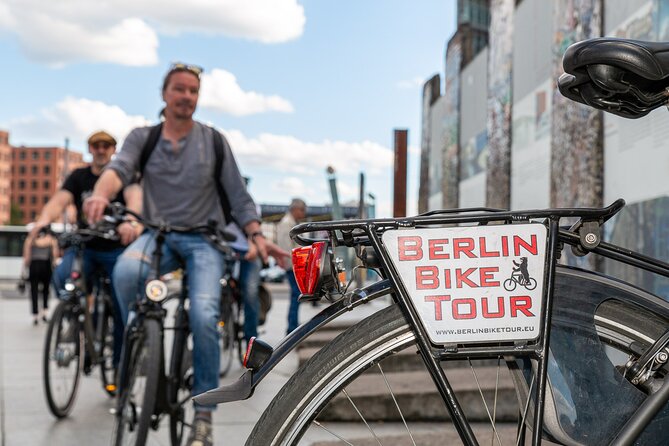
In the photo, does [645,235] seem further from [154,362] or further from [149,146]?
[154,362]

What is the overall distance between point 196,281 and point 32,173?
15293 centimetres

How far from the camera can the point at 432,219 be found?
1655mm

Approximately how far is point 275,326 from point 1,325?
13.4ft

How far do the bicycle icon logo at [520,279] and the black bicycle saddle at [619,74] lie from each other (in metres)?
0.38

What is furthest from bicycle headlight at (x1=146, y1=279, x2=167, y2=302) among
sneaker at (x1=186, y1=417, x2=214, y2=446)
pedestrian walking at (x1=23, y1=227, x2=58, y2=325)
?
pedestrian walking at (x1=23, y1=227, x2=58, y2=325)

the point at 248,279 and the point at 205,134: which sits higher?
the point at 205,134

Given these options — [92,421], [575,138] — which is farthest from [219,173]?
[575,138]

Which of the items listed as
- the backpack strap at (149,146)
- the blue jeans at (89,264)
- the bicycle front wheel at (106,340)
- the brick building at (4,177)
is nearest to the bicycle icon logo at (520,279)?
the backpack strap at (149,146)

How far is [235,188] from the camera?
14.0ft

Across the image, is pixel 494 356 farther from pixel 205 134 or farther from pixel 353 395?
pixel 353 395

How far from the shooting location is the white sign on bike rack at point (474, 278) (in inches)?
64.5

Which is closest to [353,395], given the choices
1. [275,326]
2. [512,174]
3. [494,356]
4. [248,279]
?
[248,279]

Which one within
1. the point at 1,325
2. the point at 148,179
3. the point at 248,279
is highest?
the point at 148,179

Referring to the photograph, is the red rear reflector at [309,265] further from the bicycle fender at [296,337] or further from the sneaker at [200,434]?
the sneaker at [200,434]
